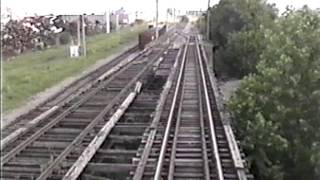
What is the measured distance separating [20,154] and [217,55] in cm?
3306

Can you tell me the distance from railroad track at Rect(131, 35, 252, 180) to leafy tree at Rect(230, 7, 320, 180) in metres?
0.90

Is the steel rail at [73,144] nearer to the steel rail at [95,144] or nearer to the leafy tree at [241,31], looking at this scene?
the steel rail at [95,144]

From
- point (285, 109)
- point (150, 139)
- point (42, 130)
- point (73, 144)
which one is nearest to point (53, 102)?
point (42, 130)

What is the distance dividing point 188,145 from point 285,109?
159 inches

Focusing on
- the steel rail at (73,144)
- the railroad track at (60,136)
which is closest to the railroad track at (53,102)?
the railroad track at (60,136)

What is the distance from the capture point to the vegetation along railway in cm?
1045

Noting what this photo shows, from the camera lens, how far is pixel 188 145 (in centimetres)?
1255

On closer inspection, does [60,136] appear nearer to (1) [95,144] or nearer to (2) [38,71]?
(1) [95,144]

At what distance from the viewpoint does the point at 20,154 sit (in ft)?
39.1

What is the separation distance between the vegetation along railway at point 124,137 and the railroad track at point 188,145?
2 centimetres

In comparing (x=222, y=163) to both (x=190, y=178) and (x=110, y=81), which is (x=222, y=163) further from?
(x=110, y=81)

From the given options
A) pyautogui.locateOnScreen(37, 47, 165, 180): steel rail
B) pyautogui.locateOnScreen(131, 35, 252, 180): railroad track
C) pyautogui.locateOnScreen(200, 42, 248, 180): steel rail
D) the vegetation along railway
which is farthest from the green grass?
pyautogui.locateOnScreen(200, 42, 248, 180): steel rail

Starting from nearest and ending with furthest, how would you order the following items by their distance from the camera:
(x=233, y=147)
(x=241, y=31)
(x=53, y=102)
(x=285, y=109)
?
(x=233, y=147) → (x=285, y=109) → (x=53, y=102) → (x=241, y=31)

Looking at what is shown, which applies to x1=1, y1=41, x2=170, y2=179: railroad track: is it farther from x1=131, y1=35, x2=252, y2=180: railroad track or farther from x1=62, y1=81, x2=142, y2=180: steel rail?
x1=131, y1=35, x2=252, y2=180: railroad track
